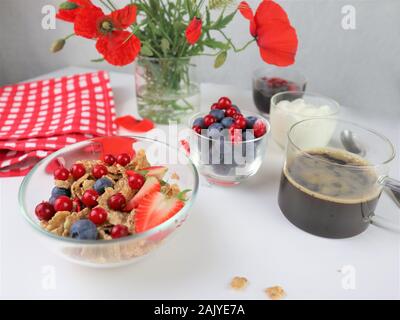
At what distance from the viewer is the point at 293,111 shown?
31.1 inches

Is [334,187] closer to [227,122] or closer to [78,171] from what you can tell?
[227,122]

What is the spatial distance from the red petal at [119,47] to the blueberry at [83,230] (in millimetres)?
327

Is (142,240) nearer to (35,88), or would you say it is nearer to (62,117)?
(62,117)

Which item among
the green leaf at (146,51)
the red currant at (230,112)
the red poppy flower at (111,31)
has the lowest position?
the red currant at (230,112)

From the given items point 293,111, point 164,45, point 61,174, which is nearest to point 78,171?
point 61,174

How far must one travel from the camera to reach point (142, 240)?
0.48 m

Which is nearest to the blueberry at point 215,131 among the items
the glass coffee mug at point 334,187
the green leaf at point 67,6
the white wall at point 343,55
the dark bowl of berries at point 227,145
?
the dark bowl of berries at point 227,145

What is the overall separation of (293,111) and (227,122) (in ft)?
0.63

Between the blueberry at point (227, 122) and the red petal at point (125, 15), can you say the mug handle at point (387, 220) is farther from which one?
the red petal at point (125, 15)

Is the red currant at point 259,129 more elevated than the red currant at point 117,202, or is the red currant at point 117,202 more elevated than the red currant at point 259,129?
the red currant at point 259,129

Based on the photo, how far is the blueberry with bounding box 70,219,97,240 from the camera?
1.57 ft

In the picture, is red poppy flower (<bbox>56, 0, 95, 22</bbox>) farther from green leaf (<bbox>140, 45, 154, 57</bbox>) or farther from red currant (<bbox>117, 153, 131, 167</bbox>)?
red currant (<bbox>117, 153, 131, 167</bbox>)

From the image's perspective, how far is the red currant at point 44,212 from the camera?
528 millimetres
